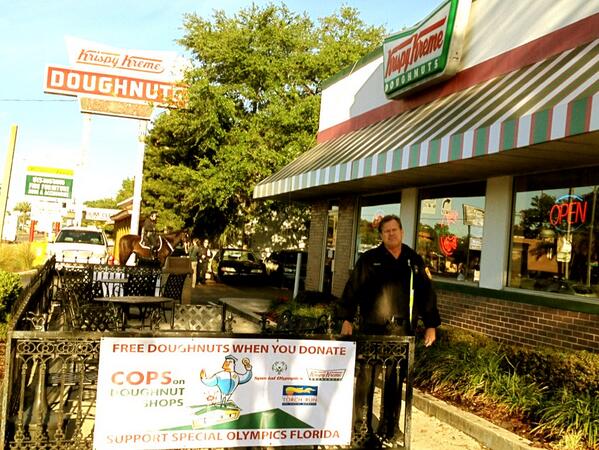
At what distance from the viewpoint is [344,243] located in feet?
47.3

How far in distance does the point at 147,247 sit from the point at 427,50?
12042 millimetres

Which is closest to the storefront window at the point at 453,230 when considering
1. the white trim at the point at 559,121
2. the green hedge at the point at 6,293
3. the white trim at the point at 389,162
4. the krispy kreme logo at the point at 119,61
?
the white trim at the point at 389,162

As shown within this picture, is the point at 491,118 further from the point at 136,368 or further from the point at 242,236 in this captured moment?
the point at 242,236

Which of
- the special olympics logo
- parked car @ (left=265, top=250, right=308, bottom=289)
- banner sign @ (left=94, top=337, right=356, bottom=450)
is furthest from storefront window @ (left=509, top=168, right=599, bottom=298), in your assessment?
Answer: parked car @ (left=265, top=250, right=308, bottom=289)

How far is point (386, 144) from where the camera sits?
9883mm

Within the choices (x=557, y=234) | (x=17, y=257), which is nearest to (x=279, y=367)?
(x=557, y=234)

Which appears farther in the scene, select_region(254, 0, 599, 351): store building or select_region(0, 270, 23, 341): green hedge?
select_region(0, 270, 23, 341): green hedge

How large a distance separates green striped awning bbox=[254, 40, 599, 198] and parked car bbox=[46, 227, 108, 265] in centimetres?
1351

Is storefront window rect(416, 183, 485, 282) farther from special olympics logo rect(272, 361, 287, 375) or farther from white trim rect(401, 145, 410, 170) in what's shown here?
special olympics logo rect(272, 361, 287, 375)

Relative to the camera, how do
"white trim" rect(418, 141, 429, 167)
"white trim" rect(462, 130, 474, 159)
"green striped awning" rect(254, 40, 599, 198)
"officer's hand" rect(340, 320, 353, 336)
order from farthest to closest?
"white trim" rect(418, 141, 429, 167) < "white trim" rect(462, 130, 474, 159) < "green striped awning" rect(254, 40, 599, 198) < "officer's hand" rect(340, 320, 353, 336)

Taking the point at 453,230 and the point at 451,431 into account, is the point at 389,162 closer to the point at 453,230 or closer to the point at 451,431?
the point at 453,230

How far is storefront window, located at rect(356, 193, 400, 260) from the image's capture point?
12.8 meters

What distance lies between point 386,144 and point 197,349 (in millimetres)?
6490

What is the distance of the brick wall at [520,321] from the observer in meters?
7.41
